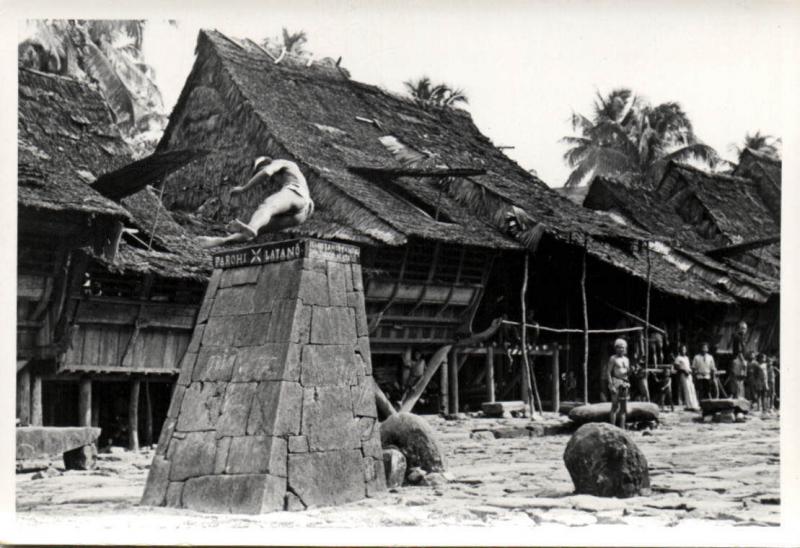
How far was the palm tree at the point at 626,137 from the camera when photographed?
11836 mm

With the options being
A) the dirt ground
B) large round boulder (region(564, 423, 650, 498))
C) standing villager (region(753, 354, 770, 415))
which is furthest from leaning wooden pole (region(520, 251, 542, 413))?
large round boulder (region(564, 423, 650, 498))

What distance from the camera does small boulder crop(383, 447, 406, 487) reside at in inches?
401

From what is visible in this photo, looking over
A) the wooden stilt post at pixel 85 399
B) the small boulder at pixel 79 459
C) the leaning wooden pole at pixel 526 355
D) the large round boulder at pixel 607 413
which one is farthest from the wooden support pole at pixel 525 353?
the small boulder at pixel 79 459

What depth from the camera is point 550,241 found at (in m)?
17.6

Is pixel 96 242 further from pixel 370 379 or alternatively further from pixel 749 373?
pixel 749 373

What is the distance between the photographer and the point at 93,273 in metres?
12.8

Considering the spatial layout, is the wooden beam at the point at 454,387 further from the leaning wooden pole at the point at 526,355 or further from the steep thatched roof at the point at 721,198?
the steep thatched roof at the point at 721,198

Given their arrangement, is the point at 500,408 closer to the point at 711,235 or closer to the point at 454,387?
the point at 454,387

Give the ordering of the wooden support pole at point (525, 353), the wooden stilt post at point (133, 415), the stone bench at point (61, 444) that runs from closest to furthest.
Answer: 1. the stone bench at point (61, 444)
2. the wooden stilt post at point (133, 415)
3. the wooden support pole at point (525, 353)

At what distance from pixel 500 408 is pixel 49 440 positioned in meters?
8.24

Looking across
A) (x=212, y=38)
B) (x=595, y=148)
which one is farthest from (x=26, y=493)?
(x=595, y=148)

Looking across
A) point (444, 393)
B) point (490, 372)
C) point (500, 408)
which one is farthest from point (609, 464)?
point (490, 372)

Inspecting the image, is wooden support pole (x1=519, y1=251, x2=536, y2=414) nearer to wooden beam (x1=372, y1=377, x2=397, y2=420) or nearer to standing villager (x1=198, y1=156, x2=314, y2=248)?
wooden beam (x1=372, y1=377, x2=397, y2=420)

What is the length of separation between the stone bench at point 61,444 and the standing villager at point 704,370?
10589 millimetres
